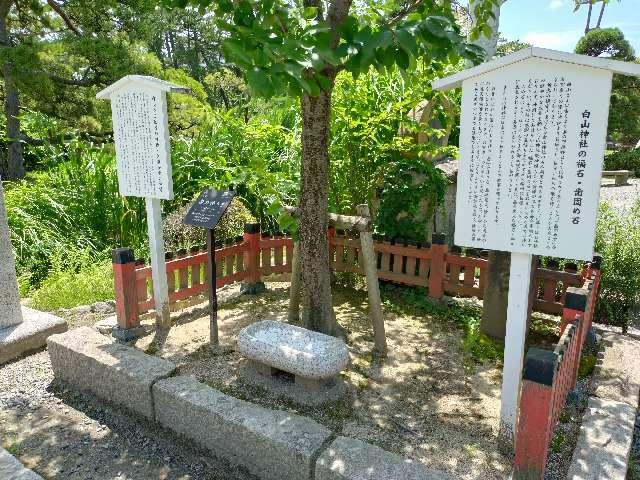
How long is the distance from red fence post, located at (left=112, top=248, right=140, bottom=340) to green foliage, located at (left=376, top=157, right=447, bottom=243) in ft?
9.50

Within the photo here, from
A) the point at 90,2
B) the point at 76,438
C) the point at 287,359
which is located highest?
the point at 90,2

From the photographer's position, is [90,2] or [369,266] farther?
[90,2]

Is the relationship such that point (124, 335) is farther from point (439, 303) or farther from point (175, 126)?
point (175, 126)

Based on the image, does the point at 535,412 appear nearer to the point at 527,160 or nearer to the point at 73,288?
the point at 527,160

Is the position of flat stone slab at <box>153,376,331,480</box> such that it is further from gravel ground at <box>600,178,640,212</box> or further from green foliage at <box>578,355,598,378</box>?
gravel ground at <box>600,178,640,212</box>

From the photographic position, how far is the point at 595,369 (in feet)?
12.4

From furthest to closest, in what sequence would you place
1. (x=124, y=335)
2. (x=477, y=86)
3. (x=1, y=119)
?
(x=1, y=119) → (x=124, y=335) → (x=477, y=86)

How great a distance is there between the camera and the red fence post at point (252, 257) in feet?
18.7

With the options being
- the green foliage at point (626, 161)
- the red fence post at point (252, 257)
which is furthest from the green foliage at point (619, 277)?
the green foliage at point (626, 161)

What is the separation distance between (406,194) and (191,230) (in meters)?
2.95

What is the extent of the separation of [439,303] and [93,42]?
23.8ft

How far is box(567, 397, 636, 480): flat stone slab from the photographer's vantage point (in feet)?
8.54

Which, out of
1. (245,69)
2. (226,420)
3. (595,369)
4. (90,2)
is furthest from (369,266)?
(90,2)

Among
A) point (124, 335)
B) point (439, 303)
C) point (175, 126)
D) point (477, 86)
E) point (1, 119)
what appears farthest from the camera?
point (1, 119)
